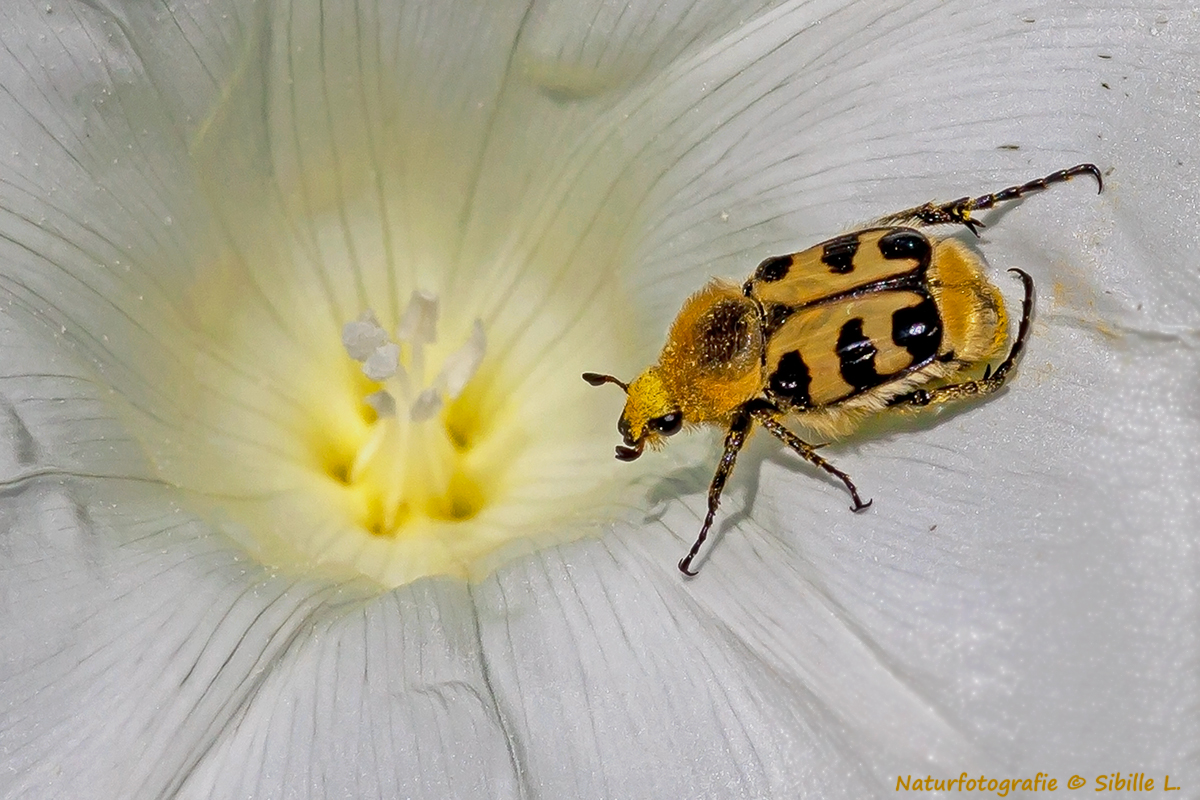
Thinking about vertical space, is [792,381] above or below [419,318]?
below

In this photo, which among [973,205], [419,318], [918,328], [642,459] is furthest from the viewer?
[419,318]

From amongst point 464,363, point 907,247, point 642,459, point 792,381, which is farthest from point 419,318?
point 907,247

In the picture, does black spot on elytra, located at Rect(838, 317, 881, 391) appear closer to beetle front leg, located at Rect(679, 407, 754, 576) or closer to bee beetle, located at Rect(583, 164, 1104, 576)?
bee beetle, located at Rect(583, 164, 1104, 576)

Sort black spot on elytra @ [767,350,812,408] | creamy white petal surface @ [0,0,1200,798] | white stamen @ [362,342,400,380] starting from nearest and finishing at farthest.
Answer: creamy white petal surface @ [0,0,1200,798], black spot on elytra @ [767,350,812,408], white stamen @ [362,342,400,380]

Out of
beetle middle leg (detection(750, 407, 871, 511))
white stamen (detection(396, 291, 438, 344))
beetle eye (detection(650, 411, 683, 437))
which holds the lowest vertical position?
beetle middle leg (detection(750, 407, 871, 511))

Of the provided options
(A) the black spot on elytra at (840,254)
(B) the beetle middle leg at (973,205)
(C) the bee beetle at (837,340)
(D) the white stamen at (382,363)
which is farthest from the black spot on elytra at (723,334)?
(D) the white stamen at (382,363)

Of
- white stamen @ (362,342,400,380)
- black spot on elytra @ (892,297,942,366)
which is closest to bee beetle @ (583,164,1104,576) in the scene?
black spot on elytra @ (892,297,942,366)

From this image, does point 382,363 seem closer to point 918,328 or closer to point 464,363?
point 464,363

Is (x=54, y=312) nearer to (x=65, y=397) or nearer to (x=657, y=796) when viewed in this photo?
(x=65, y=397)
